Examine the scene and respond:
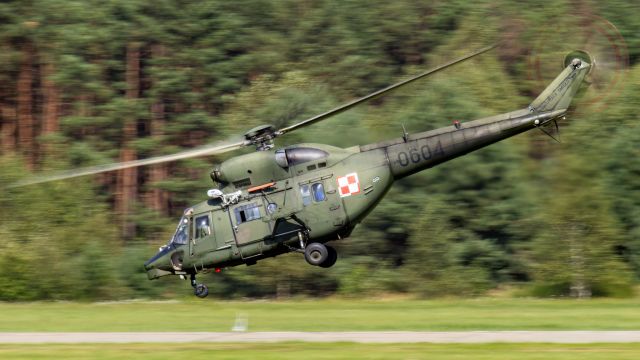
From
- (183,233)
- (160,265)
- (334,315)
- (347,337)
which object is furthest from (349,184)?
(334,315)

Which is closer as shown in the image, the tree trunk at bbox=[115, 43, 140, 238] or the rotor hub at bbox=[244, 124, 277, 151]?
the rotor hub at bbox=[244, 124, 277, 151]

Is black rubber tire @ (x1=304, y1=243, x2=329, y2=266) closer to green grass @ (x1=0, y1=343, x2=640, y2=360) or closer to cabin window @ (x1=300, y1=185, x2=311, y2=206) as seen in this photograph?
cabin window @ (x1=300, y1=185, x2=311, y2=206)

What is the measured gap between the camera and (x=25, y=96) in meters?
53.5

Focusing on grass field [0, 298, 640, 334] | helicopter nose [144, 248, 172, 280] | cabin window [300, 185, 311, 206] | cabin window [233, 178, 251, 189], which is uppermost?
cabin window [233, 178, 251, 189]

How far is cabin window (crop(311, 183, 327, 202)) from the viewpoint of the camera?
73.9 feet

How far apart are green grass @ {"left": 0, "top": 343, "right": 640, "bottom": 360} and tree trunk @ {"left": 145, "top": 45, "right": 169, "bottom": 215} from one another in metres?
26.6

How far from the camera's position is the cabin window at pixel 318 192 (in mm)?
22516

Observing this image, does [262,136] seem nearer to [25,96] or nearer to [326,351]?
[326,351]

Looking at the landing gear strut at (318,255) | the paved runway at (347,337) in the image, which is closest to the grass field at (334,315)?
the paved runway at (347,337)

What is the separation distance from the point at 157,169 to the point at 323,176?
28.4m

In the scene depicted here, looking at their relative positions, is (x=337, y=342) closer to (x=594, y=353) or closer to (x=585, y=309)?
(x=594, y=353)

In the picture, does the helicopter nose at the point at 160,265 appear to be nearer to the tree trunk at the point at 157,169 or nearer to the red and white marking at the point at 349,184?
the red and white marking at the point at 349,184

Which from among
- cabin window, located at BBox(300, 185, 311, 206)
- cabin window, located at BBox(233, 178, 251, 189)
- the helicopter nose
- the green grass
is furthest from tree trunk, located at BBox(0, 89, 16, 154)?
the green grass

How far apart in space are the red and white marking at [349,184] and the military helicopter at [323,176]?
0.8 inches
